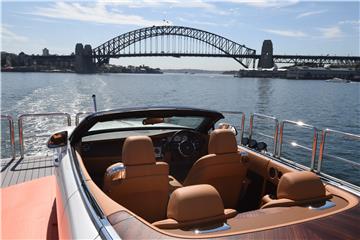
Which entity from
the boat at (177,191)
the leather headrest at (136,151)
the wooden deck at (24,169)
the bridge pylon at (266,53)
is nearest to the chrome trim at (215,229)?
the boat at (177,191)

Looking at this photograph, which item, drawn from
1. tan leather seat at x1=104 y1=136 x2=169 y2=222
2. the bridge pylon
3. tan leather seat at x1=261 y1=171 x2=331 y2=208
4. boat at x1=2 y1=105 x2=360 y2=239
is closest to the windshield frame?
boat at x1=2 y1=105 x2=360 y2=239

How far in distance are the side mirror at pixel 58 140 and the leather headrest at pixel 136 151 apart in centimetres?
100

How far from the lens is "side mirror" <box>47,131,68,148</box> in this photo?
3234 mm

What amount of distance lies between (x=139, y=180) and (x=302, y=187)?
3.93ft

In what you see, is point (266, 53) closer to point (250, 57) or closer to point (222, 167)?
point (250, 57)

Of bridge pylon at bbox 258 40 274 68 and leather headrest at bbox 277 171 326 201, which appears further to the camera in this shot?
bridge pylon at bbox 258 40 274 68

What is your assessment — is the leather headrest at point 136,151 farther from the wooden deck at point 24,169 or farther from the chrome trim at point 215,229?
the wooden deck at point 24,169

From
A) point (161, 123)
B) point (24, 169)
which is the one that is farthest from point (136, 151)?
point (24, 169)

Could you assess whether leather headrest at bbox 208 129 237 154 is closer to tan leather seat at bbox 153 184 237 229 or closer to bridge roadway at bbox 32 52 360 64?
tan leather seat at bbox 153 184 237 229

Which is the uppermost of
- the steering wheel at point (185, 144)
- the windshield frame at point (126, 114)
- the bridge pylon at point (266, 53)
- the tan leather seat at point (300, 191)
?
the bridge pylon at point (266, 53)

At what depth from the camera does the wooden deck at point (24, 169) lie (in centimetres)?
543

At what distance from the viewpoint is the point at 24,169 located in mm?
5957

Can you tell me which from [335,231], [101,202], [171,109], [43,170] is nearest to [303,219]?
[335,231]

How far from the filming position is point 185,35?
10412cm
